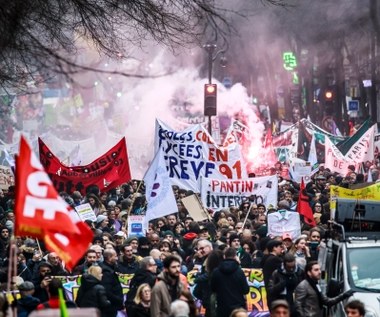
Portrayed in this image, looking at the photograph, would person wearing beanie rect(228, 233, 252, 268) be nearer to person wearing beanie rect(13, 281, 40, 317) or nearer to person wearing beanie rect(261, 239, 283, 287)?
person wearing beanie rect(261, 239, 283, 287)

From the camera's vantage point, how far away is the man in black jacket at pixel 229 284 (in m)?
12.5

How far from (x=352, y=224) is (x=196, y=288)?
5.63ft

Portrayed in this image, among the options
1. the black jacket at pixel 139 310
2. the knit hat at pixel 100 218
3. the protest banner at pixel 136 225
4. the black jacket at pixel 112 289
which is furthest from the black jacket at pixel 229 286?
the knit hat at pixel 100 218

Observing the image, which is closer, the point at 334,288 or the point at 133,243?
the point at 334,288

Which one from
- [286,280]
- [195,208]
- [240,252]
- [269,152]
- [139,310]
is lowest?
[139,310]

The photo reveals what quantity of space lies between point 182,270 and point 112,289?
1273 millimetres

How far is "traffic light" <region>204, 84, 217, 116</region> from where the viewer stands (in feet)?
110

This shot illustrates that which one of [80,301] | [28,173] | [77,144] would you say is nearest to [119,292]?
[80,301]

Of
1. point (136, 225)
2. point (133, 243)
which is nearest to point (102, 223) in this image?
point (136, 225)

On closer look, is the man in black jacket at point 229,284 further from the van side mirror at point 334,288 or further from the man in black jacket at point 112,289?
the van side mirror at point 334,288

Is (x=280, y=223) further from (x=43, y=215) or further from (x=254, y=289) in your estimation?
(x=43, y=215)

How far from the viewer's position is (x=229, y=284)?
41.2 ft

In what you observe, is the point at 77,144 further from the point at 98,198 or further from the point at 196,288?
the point at 196,288

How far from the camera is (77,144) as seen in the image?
3547cm
